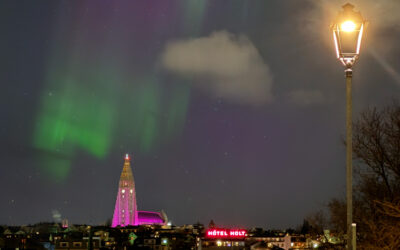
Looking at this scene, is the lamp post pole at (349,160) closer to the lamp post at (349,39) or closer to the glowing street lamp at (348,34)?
the lamp post at (349,39)

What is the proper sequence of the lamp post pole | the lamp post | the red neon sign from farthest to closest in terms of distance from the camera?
the red neon sign
the lamp post
the lamp post pole

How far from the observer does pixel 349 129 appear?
24.0ft

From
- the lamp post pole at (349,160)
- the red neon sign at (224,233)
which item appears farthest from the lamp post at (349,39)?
the red neon sign at (224,233)

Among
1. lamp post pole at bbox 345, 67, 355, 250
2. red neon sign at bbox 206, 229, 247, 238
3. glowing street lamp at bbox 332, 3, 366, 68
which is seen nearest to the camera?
lamp post pole at bbox 345, 67, 355, 250

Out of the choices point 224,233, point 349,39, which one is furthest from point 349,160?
point 224,233

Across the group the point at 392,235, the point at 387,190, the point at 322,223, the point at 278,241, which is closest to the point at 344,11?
the point at 392,235

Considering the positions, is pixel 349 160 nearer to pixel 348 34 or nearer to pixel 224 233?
pixel 348 34

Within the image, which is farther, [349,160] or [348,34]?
[348,34]

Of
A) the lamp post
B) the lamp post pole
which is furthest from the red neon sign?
the lamp post

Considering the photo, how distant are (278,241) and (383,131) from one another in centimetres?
10771

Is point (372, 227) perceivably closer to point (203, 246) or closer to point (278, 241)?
point (203, 246)

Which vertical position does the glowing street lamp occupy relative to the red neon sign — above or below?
above

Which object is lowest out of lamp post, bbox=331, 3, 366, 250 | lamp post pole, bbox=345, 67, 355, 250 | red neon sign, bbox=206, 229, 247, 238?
red neon sign, bbox=206, 229, 247, 238

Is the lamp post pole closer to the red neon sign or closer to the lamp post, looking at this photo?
the lamp post
